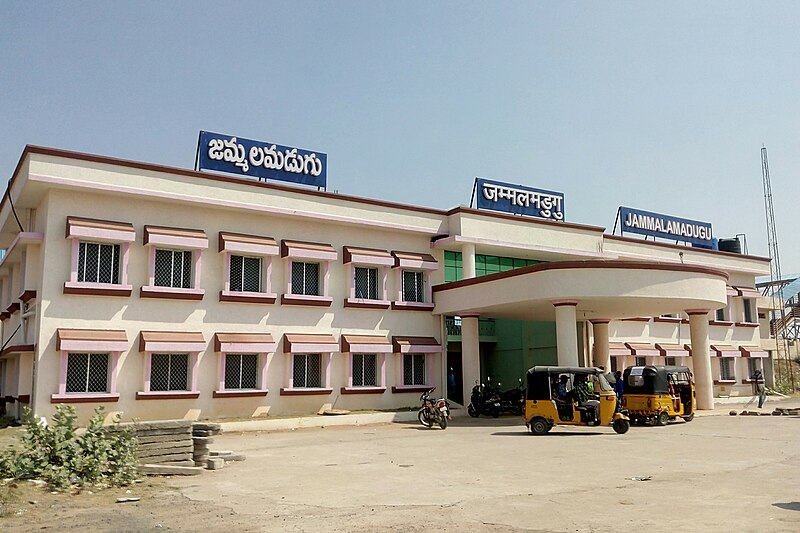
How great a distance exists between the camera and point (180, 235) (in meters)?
22.7

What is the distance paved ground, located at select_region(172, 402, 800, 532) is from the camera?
877 cm

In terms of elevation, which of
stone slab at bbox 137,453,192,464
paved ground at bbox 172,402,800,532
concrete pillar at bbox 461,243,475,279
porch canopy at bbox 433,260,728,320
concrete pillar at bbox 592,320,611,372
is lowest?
paved ground at bbox 172,402,800,532

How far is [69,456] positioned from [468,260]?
764 inches

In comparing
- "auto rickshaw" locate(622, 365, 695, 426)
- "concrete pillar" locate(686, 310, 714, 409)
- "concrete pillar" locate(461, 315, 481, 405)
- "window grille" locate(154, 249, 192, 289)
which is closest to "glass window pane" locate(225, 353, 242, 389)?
"window grille" locate(154, 249, 192, 289)

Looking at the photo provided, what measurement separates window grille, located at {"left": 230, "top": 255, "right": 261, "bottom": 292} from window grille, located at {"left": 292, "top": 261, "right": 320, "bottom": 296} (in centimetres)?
140

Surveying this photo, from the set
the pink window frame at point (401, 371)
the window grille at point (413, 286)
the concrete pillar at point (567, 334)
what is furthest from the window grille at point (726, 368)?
the window grille at point (413, 286)

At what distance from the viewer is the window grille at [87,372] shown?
68.4 feet

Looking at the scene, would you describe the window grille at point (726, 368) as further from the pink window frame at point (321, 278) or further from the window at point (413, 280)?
the pink window frame at point (321, 278)

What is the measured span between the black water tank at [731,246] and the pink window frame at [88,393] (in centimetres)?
3653

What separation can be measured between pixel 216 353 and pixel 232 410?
6.49 feet

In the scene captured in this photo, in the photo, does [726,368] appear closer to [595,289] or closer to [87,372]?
[595,289]

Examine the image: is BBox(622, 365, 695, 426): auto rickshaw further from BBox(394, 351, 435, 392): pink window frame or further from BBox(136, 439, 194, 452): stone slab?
BBox(136, 439, 194, 452): stone slab

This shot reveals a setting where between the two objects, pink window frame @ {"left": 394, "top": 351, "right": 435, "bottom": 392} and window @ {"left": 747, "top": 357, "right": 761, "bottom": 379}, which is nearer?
pink window frame @ {"left": 394, "top": 351, "right": 435, "bottom": 392}

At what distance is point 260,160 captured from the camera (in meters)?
25.6
